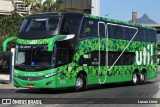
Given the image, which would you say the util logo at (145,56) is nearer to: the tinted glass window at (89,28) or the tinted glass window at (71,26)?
the tinted glass window at (89,28)

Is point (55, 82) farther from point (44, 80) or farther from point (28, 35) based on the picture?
point (28, 35)

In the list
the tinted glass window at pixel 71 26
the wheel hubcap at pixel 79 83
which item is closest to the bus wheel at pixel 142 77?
the wheel hubcap at pixel 79 83

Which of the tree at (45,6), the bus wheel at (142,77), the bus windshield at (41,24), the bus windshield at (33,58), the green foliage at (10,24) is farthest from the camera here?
the tree at (45,6)

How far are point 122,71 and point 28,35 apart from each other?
7503 millimetres

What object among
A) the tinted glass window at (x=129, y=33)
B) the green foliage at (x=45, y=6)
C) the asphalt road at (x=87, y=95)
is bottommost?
the asphalt road at (x=87, y=95)

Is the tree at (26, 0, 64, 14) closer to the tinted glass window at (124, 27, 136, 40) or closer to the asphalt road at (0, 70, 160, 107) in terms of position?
the tinted glass window at (124, 27, 136, 40)

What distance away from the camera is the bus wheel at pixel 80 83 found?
22406mm

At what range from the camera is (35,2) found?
143 feet

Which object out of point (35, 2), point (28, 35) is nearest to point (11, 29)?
point (35, 2)

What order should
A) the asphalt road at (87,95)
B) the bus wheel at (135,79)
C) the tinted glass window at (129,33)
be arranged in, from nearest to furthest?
the asphalt road at (87,95) → the tinted glass window at (129,33) → the bus wheel at (135,79)

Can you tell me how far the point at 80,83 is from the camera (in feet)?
74.1

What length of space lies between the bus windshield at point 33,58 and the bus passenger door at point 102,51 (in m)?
4.11

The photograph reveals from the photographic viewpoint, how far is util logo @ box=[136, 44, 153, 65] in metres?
28.8

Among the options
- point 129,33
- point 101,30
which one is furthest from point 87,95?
point 129,33
